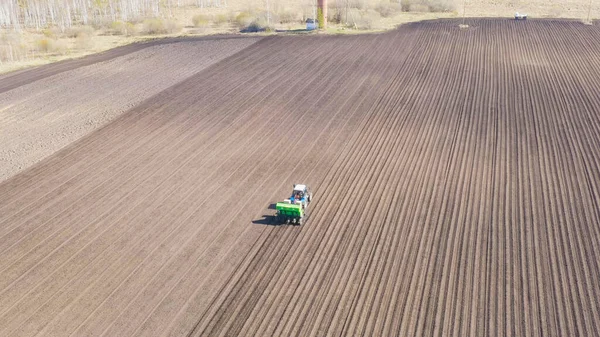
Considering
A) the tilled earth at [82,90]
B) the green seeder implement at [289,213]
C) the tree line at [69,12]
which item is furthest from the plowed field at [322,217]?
the tree line at [69,12]

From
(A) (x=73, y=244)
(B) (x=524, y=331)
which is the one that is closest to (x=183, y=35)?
(A) (x=73, y=244)

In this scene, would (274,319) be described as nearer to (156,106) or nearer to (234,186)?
(234,186)

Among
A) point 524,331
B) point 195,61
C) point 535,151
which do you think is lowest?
point 524,331

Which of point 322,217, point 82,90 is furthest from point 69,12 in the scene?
point 322,217

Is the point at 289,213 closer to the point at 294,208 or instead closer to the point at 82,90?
the point at 294,208

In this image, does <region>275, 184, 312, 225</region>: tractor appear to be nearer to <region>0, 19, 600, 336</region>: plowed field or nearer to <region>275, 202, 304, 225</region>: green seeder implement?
<region>275, 202, 304, 225</region>: green seeder implement

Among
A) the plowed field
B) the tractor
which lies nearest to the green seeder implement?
the tractor
